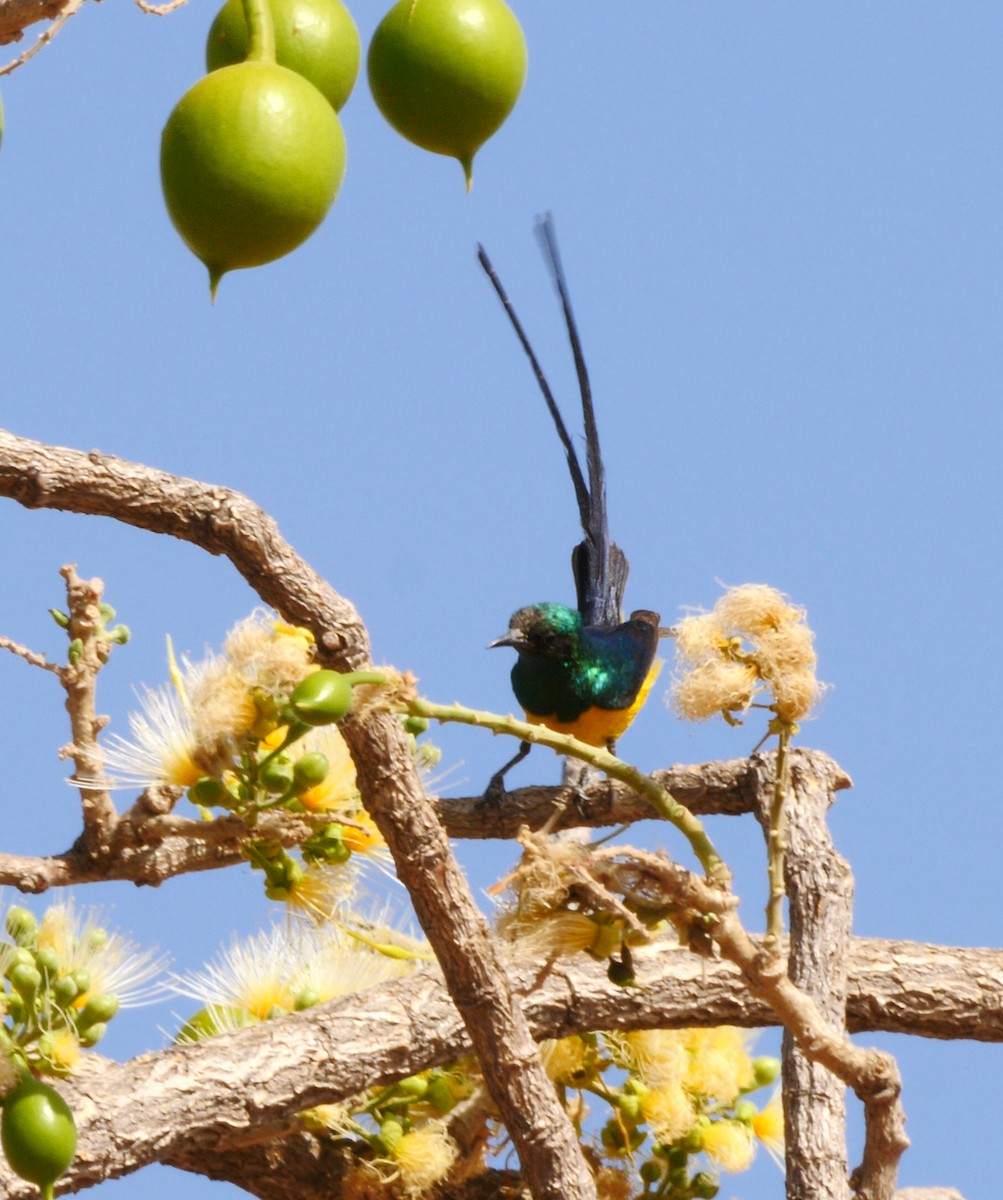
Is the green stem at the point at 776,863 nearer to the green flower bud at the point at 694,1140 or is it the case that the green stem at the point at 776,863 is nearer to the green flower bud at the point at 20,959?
the green flower bud at the point at 20,959

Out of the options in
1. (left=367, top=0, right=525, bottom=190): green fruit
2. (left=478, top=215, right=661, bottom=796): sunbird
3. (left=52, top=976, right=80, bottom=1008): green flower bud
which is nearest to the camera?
(left=367, top=0, right=525, bottom=190): green fruit

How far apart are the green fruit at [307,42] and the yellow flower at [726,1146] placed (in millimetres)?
1850

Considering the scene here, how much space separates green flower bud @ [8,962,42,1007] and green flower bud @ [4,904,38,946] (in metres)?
0.15

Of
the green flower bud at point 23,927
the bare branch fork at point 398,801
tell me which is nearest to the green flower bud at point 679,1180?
the bare branch fork at point 398,801

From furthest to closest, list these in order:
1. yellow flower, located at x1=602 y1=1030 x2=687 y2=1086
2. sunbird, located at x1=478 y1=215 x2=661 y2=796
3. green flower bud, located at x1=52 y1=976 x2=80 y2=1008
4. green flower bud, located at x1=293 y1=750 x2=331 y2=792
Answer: sunbird, located at x1=478 y1=215 x2=661 y2=796
yellow flower, located at x1=602 y1=1030 x2=687 y2=1086
green flower bud, located at x1=52 y1=976 x2=80 y2=1008
green flower bud, located at x1=293 y1=750 x2=331 y2=792

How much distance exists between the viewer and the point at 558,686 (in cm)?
454

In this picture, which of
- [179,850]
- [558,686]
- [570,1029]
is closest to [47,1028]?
[179,850]

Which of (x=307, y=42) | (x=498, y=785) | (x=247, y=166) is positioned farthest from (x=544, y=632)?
(x=247, y=166)

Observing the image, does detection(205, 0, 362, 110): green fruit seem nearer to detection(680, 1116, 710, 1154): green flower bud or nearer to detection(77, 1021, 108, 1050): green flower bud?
detection(77, 1021, 108, 1050): green flower bud

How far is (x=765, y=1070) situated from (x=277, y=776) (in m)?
1.22

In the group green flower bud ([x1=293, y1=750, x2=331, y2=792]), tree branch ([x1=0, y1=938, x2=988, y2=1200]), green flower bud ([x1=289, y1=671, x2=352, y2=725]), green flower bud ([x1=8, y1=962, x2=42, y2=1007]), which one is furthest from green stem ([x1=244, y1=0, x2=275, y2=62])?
tree branch ([x1=0, y1=938, x2=988, y2=1200])

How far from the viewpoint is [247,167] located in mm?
1154

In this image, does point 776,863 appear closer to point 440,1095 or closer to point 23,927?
point 23,927

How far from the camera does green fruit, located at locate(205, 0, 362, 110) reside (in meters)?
1.43
